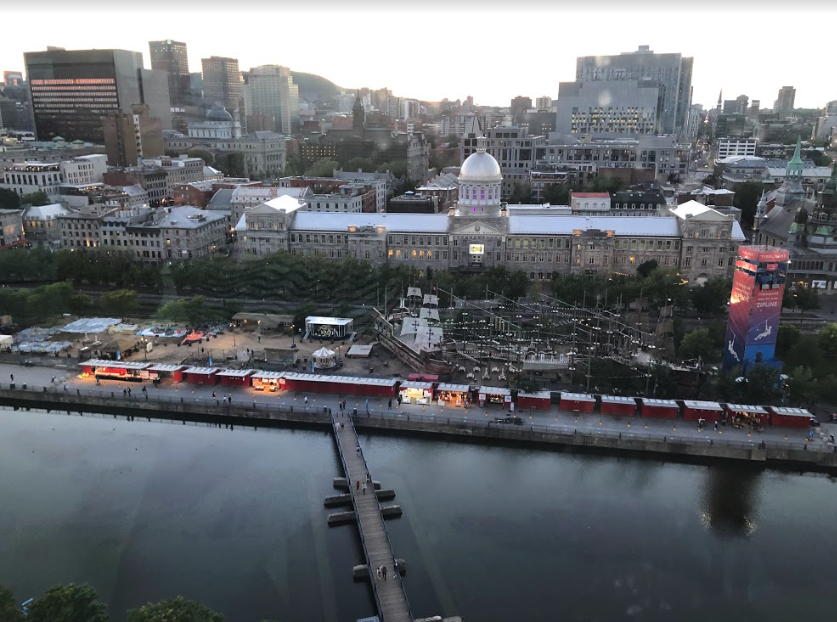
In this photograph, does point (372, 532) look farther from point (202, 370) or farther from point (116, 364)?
point (116, 364)

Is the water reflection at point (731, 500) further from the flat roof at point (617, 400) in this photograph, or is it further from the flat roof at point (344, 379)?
the flat roof at point (344, 379)

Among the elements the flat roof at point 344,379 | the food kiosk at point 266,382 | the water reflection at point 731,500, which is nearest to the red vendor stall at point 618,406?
the water reflection at point 731,500

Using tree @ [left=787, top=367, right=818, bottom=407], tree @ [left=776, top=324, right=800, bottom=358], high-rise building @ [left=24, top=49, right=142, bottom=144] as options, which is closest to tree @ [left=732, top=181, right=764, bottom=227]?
tree @ [left=776, top=324, right=800, bottom=358]

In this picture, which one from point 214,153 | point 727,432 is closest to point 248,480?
point 727,432

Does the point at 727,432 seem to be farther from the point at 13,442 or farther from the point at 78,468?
the point at 13,442

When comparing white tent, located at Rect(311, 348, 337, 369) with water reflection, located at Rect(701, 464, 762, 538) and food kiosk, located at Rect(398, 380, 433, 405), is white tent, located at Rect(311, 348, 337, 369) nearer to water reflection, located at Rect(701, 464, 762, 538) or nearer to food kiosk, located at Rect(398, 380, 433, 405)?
food kiosk, located at Rect(398, 380, 433, 405)

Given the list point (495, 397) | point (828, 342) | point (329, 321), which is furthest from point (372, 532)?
point (828, 342)

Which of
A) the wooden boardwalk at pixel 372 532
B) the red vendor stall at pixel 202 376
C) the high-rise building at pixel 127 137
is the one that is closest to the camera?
the wooden boardwalk at pixel 372 532
